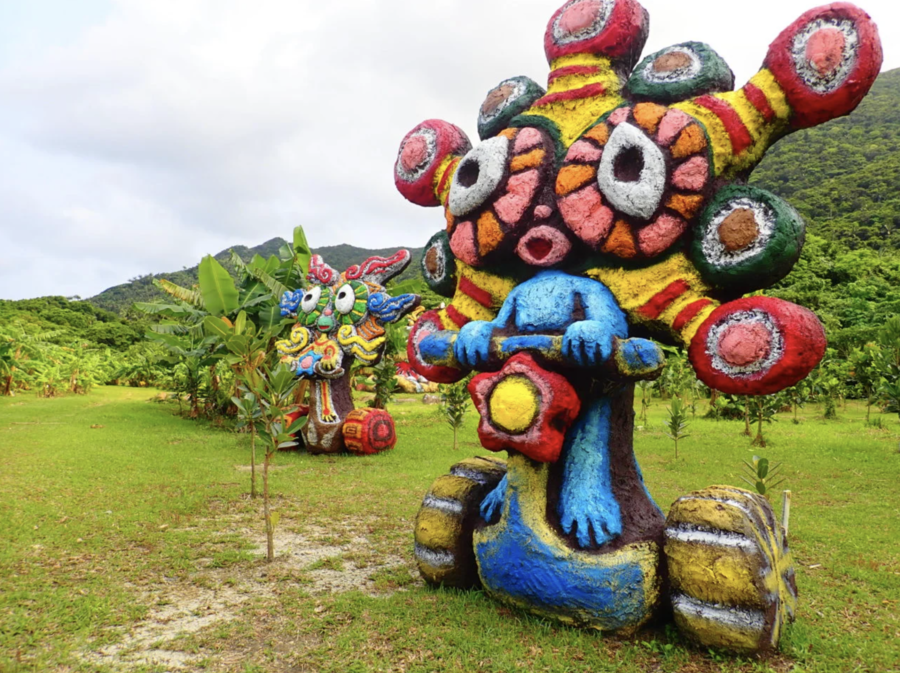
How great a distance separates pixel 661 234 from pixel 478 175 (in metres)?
1.04

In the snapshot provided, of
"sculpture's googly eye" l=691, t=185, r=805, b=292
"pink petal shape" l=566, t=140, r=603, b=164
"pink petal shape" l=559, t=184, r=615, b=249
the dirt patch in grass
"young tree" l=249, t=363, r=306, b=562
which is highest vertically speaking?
"pink petal shape" l=566, t=140, r=603, b=164

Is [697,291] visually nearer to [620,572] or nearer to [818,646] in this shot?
[620,572]

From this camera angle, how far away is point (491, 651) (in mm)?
2852

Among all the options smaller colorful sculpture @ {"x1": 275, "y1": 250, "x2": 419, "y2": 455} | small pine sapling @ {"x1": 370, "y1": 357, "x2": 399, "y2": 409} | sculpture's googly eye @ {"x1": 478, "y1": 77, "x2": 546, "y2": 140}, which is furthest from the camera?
small pine sapling @ {"x1": 370, "y1": 357, "x2": 399, "y2": 409}

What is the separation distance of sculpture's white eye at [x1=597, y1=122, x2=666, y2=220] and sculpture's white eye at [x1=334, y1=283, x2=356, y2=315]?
5635mm

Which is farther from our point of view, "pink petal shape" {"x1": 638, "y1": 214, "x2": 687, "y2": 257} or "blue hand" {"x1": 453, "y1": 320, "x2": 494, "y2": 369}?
"blue hand" {"x1": 453, "y1": 320, "x2": 494, "y2": 369}

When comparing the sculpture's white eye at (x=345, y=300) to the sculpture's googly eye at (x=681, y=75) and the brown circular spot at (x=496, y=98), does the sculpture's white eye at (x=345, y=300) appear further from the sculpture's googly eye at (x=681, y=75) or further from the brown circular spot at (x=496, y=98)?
the sculpture's googly eye at (x=681, y=75)

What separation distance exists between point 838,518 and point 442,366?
4.26 metres

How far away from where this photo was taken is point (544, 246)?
3.27 meters

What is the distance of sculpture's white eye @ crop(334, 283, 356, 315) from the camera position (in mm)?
8320

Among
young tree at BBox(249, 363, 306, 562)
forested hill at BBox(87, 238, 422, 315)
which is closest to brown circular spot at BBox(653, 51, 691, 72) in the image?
young tree at BBox(249, 363, 306, 562)

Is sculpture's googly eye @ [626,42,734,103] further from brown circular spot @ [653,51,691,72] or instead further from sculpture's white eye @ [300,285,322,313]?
sculpture's white eye @ [300,285,322,313]

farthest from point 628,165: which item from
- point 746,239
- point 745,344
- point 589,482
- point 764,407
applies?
point 764,407

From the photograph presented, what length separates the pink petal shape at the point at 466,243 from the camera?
346 centimetres
